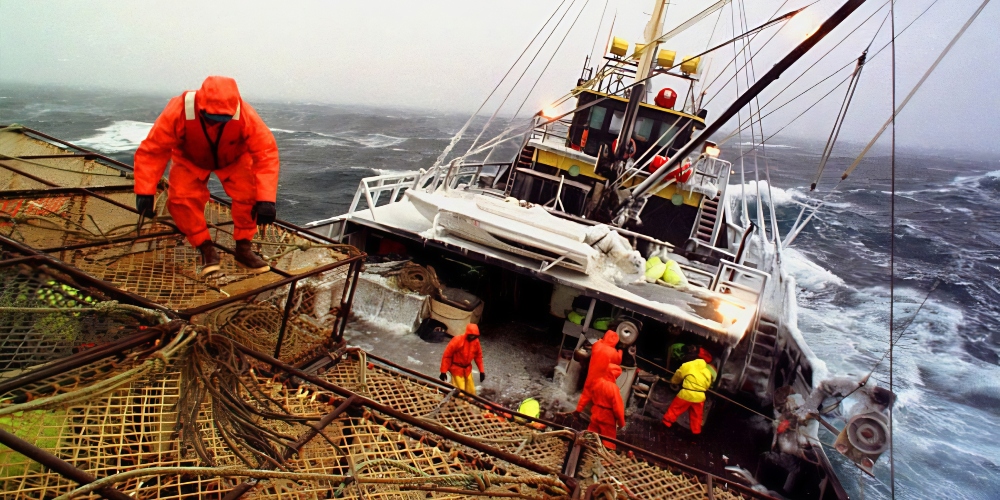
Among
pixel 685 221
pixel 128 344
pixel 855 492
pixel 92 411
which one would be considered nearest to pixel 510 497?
pixel 128 344

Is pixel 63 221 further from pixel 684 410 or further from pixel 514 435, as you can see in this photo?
pixel 684 410

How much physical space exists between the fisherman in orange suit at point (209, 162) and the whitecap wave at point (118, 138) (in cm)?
2741

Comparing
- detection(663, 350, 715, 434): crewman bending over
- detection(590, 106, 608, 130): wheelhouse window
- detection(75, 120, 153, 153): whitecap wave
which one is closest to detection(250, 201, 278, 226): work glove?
detection(663, 350, 715, 434): crewman bending over

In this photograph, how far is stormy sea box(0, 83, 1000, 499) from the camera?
25.7ft

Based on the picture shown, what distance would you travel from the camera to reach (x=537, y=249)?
691 cm

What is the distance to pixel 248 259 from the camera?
3.33m

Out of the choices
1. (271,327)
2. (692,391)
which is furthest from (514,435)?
(692,391)

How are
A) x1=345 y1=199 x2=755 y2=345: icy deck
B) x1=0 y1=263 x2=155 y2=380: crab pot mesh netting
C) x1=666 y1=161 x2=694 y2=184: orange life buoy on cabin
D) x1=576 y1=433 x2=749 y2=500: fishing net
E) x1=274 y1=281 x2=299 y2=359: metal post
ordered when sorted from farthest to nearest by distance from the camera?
1. x1=666 y1=161 x2=694 y2=184: orange life buoy on cabin
2. x1=345 y1=199 x2=755 y2=345: icy deck
3. x1=274 y1=281 x2=299 y2=359: metal post
4. x1=576 y1=433 x2=749 y2=500: fishing net
5. x1=0 y1=263 x2=155 y2=380: crab pot mesh netting

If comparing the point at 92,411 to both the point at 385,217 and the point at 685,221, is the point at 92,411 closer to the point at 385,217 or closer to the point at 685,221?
the point at 385,217

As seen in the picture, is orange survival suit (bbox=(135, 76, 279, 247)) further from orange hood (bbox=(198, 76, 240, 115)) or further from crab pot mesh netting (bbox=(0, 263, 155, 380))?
crab pot mesh netting (bbox=(0, 263, 155, 380))

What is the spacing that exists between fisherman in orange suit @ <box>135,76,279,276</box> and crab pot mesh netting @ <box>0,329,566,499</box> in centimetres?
126

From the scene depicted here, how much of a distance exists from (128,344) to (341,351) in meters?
1.52

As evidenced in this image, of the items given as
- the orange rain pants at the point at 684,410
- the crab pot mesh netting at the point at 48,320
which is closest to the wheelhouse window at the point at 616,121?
the orange rain pants at the point at 684,410

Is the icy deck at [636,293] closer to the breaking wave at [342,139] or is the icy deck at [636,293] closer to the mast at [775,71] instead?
the mast at [775,71]
